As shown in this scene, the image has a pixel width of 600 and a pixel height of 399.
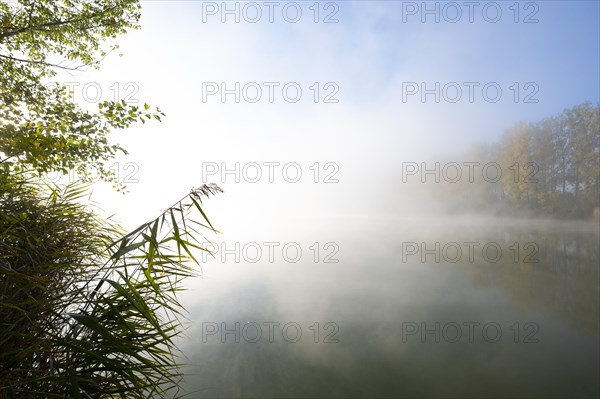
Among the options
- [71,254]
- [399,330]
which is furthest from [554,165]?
[71,254]

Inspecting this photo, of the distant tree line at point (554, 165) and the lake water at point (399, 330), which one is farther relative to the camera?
the distant tree line at point (554, 165)

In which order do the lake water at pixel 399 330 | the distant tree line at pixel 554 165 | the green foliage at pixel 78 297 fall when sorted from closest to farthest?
the green foliage at pixel 78 297 < the lake water at pixel 399 330 < the distant tree line at pixel 554 165

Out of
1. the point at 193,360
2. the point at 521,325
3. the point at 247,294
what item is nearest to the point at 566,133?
the point at 521,325

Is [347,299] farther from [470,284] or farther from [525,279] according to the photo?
[525,279]

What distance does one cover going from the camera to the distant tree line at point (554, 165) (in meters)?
29.5

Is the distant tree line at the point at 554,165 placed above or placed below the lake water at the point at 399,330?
above

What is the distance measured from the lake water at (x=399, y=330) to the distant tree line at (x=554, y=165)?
852 inches

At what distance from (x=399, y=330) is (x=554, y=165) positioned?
36.3 metres

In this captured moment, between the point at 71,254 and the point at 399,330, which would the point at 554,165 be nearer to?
the point at 399,330

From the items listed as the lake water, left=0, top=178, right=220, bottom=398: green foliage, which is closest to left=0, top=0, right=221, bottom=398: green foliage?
left=0, top=178, right=220, bottom=398: green foliage

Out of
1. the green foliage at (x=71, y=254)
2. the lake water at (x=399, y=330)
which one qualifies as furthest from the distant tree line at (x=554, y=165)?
the green foliage at (x=71, y=254)

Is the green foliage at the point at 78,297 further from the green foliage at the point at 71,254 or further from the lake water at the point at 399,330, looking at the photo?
the lake water at the point at 399,330

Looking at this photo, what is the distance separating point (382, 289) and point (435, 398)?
221 inches

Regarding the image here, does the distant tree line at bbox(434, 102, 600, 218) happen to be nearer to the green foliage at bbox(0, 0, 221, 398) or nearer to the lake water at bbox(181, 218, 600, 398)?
the lake water at bbox(181, 218, 600, 398)
